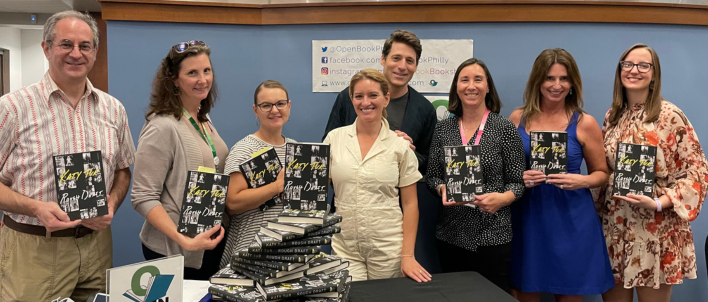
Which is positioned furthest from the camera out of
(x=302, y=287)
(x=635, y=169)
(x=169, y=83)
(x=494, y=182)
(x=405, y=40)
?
(x=405, y=40)

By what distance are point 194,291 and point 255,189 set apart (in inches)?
20.3

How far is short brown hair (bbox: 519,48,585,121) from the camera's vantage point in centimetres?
257

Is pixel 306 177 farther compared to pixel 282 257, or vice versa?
pixel 306 177

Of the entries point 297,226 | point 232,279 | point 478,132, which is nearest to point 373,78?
point 478,132

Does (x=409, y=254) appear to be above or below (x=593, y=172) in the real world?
below

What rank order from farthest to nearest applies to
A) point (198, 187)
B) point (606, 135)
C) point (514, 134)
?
point (606, 135), point (514, 134), point (198, 187)

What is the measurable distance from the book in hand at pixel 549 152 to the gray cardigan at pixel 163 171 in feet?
5.59

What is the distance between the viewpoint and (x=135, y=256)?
329 cm

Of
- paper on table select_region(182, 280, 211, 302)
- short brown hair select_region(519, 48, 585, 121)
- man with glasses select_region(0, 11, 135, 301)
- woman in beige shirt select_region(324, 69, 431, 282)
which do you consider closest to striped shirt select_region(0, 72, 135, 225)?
man with glasses select_region(0, 11, 135, 301)

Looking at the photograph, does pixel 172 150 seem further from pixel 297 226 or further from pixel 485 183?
pixel 485 183

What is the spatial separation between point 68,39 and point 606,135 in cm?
287

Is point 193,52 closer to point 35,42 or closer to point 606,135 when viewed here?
point 606,135

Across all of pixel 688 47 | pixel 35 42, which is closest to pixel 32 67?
pixel 35 42

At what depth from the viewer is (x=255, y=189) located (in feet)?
6.91
